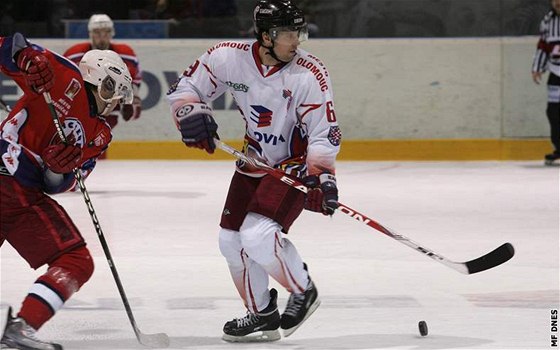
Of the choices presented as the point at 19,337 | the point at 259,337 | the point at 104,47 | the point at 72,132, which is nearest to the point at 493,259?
the point at 259,337

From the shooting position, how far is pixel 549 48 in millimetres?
9391

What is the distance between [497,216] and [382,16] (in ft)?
9.82

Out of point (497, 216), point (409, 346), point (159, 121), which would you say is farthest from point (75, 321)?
point (159, 121)

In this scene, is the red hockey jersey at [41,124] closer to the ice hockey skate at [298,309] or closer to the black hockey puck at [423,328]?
the ice hockey skate at [298,309]

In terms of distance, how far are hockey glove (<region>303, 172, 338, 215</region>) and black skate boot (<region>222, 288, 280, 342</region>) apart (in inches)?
15.7

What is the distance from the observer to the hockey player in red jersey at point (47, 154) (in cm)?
374

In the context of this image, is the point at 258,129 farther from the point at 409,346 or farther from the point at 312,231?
the point at 312,231

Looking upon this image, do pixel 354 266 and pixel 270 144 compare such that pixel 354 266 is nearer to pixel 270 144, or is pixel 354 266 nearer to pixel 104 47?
pixel 270 144

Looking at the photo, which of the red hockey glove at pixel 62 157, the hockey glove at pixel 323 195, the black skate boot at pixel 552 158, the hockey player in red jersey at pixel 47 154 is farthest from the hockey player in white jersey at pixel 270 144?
the black skate boot at pixel 552 158

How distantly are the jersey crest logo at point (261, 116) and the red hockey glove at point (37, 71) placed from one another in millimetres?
736

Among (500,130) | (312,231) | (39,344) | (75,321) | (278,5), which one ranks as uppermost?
(278,5)

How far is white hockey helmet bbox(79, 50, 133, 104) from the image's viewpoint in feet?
12.9

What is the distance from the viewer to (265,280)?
427 cm


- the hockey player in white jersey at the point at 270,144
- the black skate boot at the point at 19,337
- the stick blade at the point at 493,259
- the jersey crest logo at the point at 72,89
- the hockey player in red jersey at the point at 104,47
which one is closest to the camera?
the black skate boot at the point at 19,337
